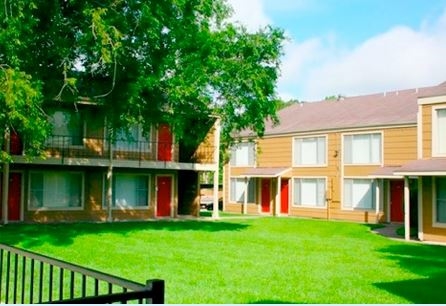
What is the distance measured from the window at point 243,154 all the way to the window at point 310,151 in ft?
14.0

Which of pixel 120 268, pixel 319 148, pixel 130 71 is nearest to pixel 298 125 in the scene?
pixel 319 148

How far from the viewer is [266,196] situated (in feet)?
126

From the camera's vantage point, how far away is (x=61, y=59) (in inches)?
743

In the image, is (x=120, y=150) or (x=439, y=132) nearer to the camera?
(x=439, y=132)

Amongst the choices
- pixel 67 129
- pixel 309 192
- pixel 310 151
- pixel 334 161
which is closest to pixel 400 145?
pixel 334 161

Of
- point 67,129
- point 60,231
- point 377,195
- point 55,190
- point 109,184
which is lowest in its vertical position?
point 60,231

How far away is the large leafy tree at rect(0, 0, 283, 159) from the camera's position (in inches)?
640

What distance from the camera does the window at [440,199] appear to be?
2061 cm

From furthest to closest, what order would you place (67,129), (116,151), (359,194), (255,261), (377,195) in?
1. (359,194)
2. (377,195)
3. (116,151)
4. (67,129)
5. (255,261)

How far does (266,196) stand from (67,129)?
1557 cm

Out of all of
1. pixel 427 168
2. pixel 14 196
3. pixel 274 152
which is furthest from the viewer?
pixel 274 152

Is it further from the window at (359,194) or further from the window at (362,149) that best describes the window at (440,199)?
the window at (359,194)

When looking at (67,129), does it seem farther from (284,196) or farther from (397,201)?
(397,201)

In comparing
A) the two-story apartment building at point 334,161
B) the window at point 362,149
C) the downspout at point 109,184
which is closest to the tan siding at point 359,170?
the two-story apartment building at point 334,161
